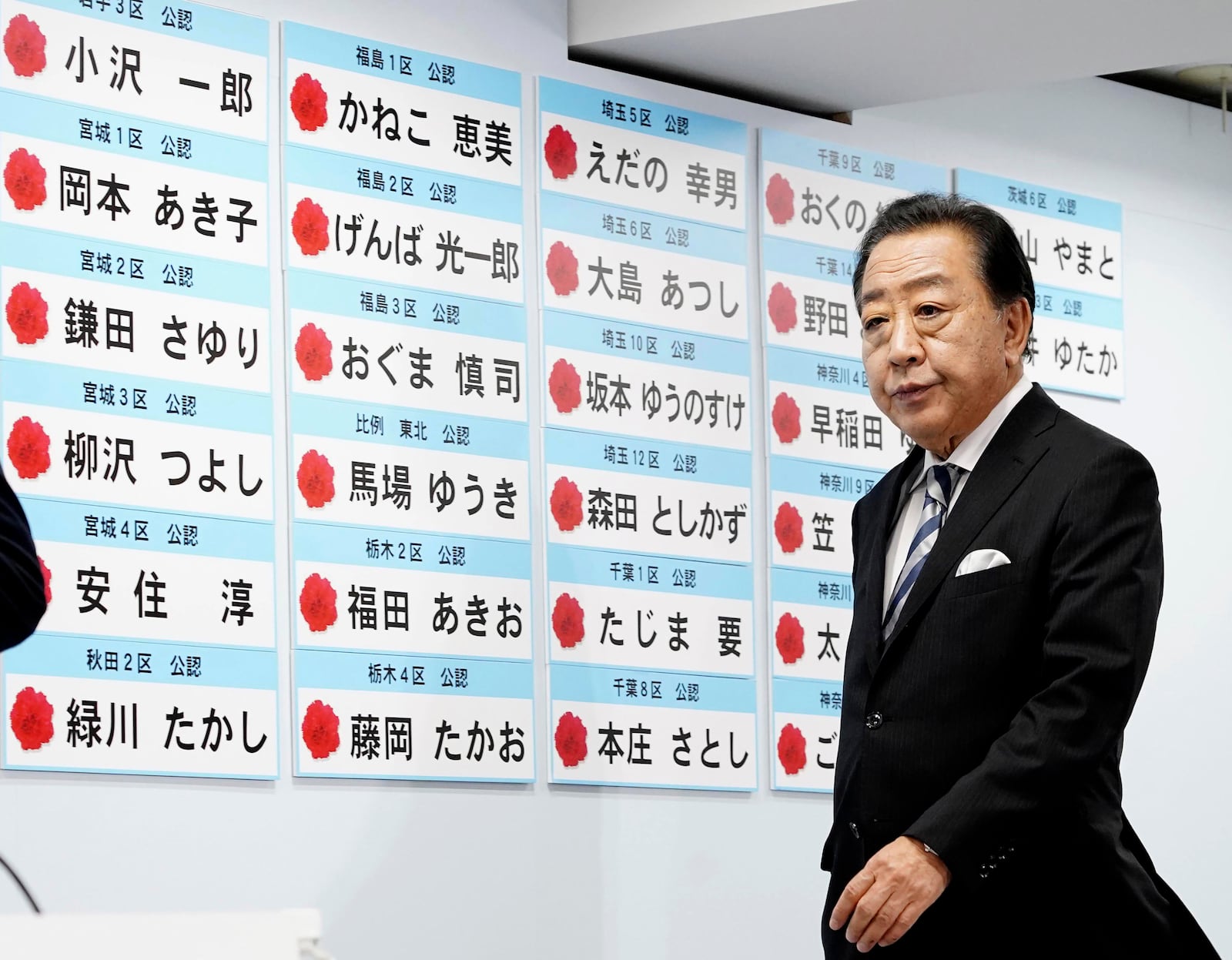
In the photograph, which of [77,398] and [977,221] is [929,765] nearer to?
[977,221]

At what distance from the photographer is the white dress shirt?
6.72ft

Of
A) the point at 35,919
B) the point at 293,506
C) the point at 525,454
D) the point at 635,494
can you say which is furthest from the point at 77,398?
the point at 35,919

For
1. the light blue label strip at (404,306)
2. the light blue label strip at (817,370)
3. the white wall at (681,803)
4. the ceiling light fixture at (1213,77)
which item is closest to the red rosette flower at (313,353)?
the light blue label strip at (404,306)

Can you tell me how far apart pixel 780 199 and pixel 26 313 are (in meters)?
1.47

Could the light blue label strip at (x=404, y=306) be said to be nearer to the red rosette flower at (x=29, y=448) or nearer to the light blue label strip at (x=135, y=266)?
the light blue label strip at (x=135, y=266)

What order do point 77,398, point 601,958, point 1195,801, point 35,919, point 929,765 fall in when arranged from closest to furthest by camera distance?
point 35,919 → point 929,765 → point 77,398 → point 601,958 → point 1195,801

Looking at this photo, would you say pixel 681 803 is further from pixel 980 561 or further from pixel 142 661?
pixel 980 561

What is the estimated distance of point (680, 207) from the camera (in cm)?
320

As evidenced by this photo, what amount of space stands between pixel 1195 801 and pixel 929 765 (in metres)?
2.14

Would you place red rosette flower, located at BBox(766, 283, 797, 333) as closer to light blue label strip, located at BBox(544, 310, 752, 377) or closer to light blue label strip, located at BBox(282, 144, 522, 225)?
light blue label strip, located at BBox(544, 310, 752, 377)

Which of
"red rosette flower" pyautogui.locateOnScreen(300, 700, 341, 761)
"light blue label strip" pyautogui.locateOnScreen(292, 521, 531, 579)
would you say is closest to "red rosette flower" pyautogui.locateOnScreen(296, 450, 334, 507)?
"light blue label strip" pyautogui.locateOnScreen(292, 521, 531, 579)

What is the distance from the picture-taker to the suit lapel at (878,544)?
6.70 feet

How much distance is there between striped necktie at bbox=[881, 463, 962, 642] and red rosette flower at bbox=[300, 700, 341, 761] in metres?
0.97

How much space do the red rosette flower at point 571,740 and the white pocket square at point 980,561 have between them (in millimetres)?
1112
